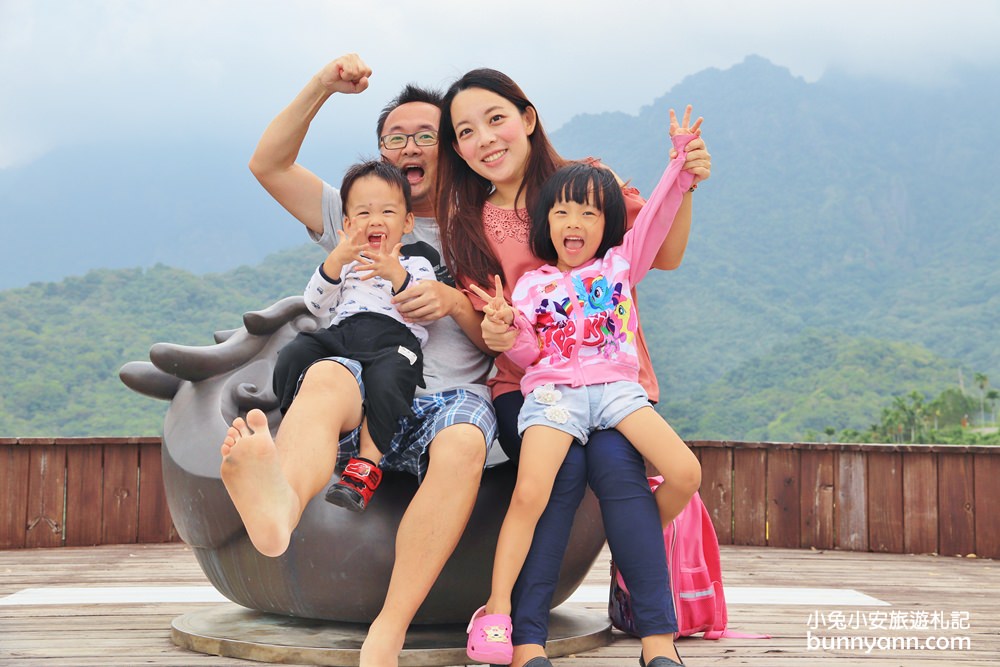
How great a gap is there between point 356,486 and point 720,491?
14.2ft

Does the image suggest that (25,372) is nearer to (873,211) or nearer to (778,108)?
(873,211)

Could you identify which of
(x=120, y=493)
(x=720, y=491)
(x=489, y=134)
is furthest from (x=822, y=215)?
(x=489, y=134)

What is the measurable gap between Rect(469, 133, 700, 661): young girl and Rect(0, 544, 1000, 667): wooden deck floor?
0.49 m

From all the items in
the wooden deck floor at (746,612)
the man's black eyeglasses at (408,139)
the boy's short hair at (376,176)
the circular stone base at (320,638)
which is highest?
the man's black eyeglasses at (408,139)

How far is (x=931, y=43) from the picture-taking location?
343ft

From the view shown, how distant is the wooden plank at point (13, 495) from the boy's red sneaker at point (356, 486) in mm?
4013

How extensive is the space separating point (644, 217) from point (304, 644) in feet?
4.54

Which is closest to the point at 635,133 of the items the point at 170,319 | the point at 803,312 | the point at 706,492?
the point at 803,312

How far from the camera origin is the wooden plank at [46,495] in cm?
557

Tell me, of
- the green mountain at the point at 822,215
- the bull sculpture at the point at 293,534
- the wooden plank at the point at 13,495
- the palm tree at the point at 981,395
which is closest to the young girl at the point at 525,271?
the bull sculpture at the point at 293,534

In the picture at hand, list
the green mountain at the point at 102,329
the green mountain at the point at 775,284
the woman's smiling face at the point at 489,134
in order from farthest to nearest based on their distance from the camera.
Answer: the green mountain at the point at 775,284 < the green mountain at the point at 102,329 < the woman's smiling face at the point at 489,134

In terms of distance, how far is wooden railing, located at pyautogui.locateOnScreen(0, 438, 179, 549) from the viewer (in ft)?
18.2

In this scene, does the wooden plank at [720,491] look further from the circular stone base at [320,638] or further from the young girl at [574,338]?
the young girl at [574,338]

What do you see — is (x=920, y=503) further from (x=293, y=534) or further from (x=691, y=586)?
(x=293, y=534)
